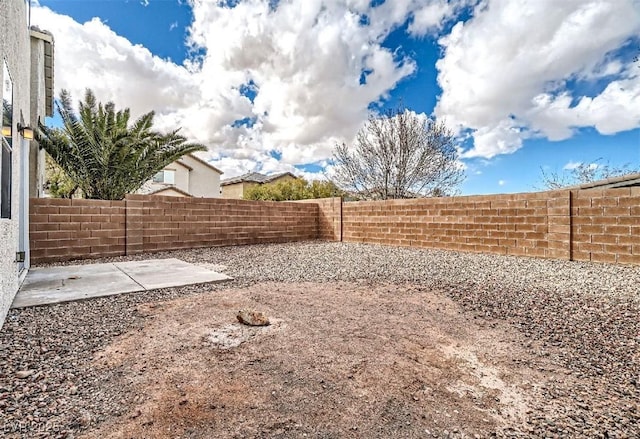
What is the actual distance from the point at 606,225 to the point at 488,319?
4.89 meters

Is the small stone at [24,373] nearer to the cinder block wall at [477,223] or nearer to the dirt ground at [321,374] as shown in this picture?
the dirt ground at [321,374]

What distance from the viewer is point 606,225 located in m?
6.12

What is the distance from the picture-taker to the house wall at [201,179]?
1094 inches

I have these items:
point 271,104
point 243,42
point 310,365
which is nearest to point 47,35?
point 243,42

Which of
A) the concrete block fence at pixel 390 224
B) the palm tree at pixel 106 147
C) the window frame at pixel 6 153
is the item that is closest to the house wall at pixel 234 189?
the palm tree at pixel 106 147

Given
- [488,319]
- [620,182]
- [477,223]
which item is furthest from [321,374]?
[620,182]

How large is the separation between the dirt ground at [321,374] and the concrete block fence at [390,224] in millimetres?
4922

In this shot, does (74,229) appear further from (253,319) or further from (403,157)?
(403,157)

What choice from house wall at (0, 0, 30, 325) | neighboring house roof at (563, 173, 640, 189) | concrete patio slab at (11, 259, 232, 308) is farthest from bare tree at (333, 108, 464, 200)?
house wall at (0, 0, 30, 325)

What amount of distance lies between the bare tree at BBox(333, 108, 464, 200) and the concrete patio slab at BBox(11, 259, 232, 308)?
12.4 m

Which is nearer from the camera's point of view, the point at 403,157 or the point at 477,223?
the point at 477,223

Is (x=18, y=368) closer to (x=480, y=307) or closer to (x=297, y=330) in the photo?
(x=297, y=330)

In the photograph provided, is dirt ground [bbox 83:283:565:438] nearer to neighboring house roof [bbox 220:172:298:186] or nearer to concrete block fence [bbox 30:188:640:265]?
concrete block fence [bbox 30:188:640:265]

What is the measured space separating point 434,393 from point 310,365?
0.81 meters
